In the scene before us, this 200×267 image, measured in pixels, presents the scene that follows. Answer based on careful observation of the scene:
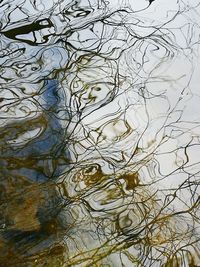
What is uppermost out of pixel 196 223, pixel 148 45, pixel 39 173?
pixel 148 45

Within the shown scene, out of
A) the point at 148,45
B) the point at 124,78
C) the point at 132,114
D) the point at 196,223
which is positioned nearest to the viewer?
the point at 196,223

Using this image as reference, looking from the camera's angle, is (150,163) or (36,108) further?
(36,108)

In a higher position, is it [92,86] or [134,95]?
[92,86]

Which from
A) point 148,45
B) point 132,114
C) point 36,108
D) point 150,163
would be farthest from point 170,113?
point 36,108

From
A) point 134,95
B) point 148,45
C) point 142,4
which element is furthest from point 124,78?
point 142,4

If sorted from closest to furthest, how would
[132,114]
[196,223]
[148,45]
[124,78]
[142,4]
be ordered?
1. [196,223]
2. [132,114]
3. [124,78]
4. [148,45]
5. [142,4]

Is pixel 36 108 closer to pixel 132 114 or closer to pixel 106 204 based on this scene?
pixel 132 114
